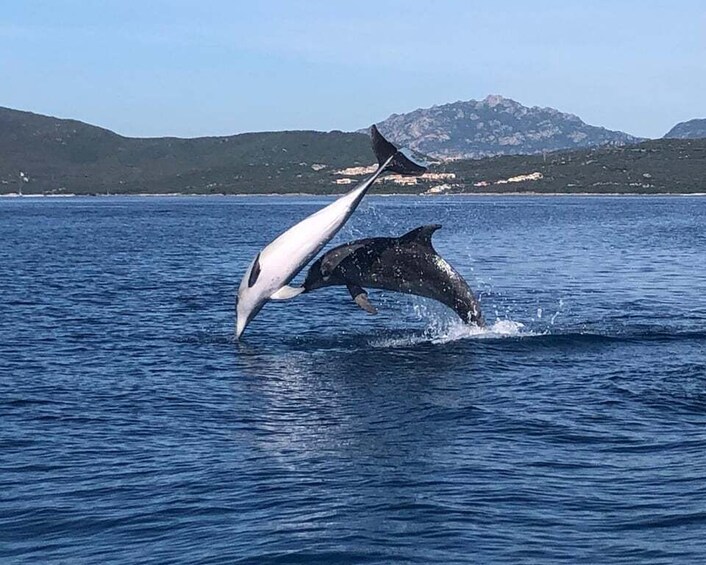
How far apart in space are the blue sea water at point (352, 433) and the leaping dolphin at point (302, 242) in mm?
1822

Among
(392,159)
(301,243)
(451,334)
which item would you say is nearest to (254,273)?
(301,243)

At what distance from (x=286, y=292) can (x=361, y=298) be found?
6.64ft

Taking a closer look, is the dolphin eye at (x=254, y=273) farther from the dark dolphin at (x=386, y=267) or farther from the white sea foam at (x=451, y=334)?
the white sea foam at (x=451, y=334)

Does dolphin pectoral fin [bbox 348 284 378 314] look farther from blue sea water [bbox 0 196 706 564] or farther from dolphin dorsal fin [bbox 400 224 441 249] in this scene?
dolphin dorsal fin [bbox 400 224 441 249]

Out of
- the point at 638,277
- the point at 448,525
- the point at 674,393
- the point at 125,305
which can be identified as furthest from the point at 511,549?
the point at 638,277

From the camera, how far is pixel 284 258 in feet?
87.4

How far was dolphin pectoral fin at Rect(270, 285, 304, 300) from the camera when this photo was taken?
88.6 feet

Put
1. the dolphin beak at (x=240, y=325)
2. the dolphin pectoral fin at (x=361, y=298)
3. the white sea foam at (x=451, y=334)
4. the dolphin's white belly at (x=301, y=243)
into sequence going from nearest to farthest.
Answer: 1. the dolphin's white belly at (x=301, y=243)
2. the dolphin pectoral fin at (x=361, y=298)
3. the dolphin beak at (x=240, y=325)
4. the white sea foam at (x=451, y=334)

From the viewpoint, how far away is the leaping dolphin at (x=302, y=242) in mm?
24656

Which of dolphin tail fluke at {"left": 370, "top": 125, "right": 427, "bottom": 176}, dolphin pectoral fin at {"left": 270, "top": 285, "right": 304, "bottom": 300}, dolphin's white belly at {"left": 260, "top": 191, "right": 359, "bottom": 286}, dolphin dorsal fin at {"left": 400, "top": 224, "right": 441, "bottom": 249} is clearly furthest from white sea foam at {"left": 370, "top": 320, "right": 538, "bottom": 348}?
dolphin tail fluke at {"left": 370, "top": 125, "right": 427, "bottom": 176}

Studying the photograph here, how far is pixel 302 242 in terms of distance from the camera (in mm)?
25969

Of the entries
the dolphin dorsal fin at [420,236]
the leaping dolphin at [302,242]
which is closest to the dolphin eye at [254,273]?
the leaping dolphin at [302,242]

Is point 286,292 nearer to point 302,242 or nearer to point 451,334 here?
point 302,242

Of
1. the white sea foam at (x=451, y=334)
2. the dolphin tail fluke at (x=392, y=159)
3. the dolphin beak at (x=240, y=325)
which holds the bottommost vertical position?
the white sea foam at (x=451, y=334)
